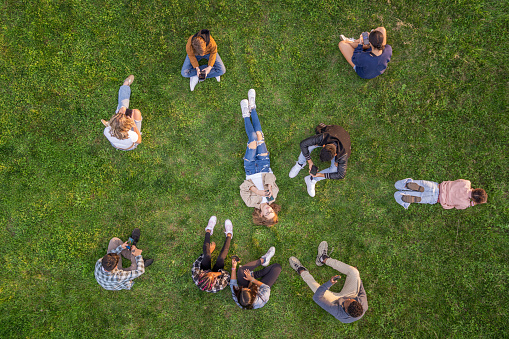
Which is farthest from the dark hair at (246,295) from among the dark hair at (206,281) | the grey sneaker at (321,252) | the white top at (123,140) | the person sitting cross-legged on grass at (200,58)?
the person sitting cross-legged on grass at (200,58)

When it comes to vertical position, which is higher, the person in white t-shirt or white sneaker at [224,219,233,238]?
the person in white t-shirt

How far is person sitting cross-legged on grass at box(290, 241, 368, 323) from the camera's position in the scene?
588 cm

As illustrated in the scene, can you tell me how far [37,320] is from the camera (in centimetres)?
704

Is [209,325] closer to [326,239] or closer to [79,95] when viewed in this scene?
[326,239]

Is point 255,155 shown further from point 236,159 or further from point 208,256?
point 208,256

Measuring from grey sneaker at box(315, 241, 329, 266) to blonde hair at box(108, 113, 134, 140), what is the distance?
5.46 meters

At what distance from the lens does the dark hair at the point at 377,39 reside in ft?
19.3

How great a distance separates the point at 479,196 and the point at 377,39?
411cm

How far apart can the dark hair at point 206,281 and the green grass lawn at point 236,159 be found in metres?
0.90

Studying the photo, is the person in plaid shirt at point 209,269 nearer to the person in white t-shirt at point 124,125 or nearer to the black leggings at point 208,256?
the black leggings at point 208,256

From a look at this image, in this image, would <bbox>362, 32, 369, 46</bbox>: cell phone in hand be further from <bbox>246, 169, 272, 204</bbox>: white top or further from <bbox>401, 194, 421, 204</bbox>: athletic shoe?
<bbox>246, 169, 272, 204</bbox>: white top

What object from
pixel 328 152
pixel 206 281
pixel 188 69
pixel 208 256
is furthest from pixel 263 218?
pixel 188 69

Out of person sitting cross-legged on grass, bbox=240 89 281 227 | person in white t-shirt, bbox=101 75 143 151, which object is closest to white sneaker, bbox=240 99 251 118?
person sitting cross-legged on grass, bbox=240 89 281 227

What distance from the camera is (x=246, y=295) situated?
580 centimetres
